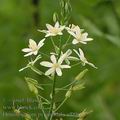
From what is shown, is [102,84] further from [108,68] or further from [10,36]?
[10,36]

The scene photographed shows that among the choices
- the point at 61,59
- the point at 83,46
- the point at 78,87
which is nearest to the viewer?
the point at 61,59

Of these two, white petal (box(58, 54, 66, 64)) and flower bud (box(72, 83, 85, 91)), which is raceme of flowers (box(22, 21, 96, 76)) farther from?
flower bud (box(72, 83, 85, 91))

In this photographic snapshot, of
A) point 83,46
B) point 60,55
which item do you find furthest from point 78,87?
point 83,46

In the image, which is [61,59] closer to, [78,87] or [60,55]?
[60,55]

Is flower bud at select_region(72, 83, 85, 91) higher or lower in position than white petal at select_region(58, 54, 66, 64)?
lower

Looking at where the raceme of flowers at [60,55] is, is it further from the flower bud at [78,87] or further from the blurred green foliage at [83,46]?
the blurred green foliage at [83,46]

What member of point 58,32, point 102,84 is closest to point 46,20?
point 102,84

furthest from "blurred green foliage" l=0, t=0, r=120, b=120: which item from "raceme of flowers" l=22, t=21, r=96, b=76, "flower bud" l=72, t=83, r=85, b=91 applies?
"flower bud" l=72, t=83, r=85, b=91

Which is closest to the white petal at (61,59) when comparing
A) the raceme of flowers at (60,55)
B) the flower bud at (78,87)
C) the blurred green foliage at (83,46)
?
Answer: the raceme of flowers at (60,55)

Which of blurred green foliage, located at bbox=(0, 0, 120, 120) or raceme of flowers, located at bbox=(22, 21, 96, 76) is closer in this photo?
raceme of flowers, located at bbox=(22, 21, 96, 76)
